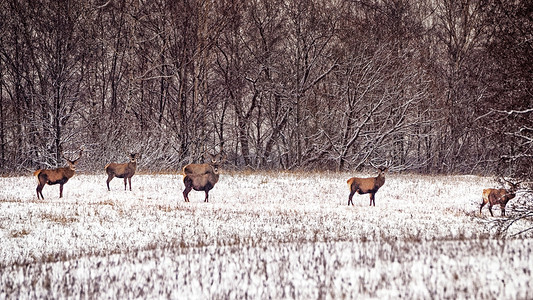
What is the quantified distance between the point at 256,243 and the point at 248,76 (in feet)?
87.0

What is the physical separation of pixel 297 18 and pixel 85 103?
14.8 meters

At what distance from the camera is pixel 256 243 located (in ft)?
31.9

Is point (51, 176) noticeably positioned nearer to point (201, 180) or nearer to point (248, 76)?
point (201, 180)

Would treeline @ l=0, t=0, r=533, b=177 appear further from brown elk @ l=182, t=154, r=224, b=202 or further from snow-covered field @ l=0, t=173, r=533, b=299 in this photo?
brown elk @ l=182, t=154, r=224, b=202

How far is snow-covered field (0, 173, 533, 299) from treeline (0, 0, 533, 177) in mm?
8077

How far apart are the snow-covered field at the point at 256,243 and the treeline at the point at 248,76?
808 centimetres

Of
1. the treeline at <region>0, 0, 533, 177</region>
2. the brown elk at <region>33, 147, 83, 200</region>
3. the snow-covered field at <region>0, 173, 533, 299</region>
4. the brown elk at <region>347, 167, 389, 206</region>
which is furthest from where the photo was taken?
the treeline at <region>0, 0, 533, 177</region>

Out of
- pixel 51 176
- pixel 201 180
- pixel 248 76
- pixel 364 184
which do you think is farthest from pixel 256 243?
pixel 248 76

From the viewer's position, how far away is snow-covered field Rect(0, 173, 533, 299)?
6.20 meters

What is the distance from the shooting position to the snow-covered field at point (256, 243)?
6199 millimetres

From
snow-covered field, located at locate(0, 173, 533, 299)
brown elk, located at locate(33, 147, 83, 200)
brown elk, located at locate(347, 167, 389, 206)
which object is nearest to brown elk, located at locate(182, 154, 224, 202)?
snow-covered field, located at locate(0, 173, 533, 299)

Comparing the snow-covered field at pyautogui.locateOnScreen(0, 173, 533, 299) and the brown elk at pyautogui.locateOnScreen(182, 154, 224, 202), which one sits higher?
the brown elk at pyautogui.locateOnScreen(182, 154, 224, 202)

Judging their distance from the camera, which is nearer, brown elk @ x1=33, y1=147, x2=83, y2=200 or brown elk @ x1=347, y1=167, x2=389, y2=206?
brown elk @ x1=347, y1=167, x2=389, y2=206

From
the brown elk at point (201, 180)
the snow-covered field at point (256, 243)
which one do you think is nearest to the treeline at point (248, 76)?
the snow-covered field at point (256, 243)
